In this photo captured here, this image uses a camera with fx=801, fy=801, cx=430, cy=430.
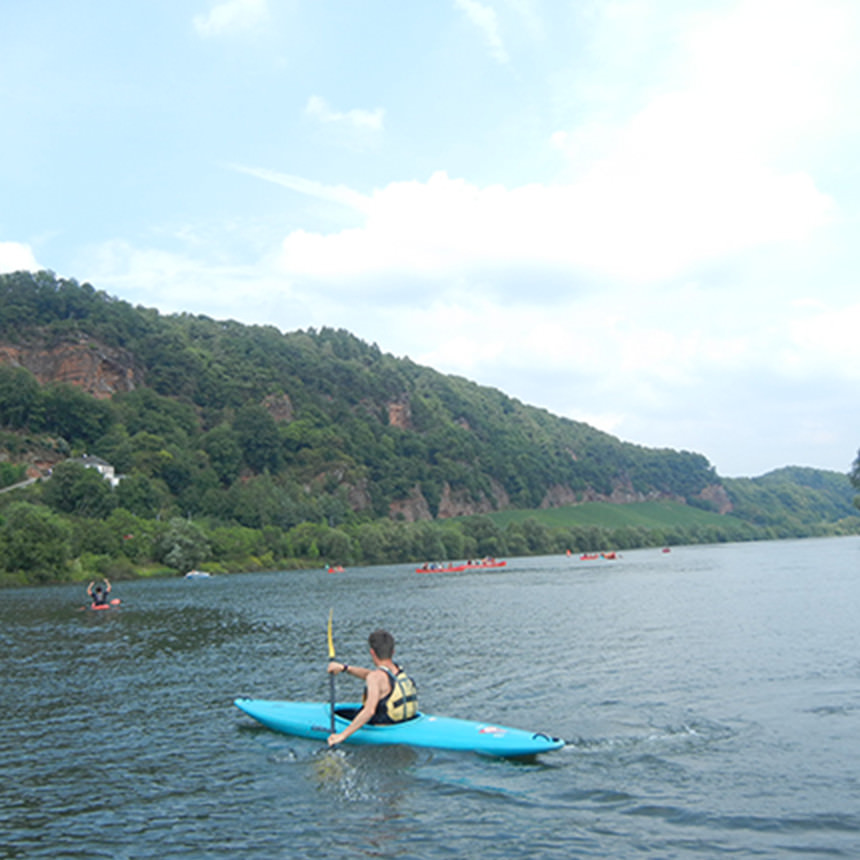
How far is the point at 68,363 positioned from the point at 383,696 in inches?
7009

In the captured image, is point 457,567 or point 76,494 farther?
point 457,567

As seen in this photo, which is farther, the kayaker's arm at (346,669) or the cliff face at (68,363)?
the cliff face at (68,363)

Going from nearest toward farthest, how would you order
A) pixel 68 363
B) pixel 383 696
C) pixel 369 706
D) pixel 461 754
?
1. pixel 461 754
2. pixel 369 706
3. pixel 383 696
4. pixel 68 363

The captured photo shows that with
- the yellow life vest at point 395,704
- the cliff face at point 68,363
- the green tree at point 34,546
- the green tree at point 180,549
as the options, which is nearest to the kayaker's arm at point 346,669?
the yellow life vest at point 395,704

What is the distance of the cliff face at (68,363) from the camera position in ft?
570

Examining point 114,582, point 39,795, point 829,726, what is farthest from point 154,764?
point 114,582

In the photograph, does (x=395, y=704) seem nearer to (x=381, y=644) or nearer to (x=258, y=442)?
(x=381, y=644)

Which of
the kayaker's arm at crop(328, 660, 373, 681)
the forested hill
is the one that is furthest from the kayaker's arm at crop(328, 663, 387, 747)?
the forested hill

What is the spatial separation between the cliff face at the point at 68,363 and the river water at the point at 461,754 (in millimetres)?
149607

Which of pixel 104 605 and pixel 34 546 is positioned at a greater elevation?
pixel 34 546

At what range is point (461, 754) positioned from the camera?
1561cm

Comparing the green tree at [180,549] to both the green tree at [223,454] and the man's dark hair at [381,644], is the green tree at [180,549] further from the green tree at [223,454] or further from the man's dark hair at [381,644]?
the man's dark hair at [381,644]

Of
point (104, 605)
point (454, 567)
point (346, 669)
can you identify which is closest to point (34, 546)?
point (104, 605)

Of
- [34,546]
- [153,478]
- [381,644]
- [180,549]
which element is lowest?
[381,644]
